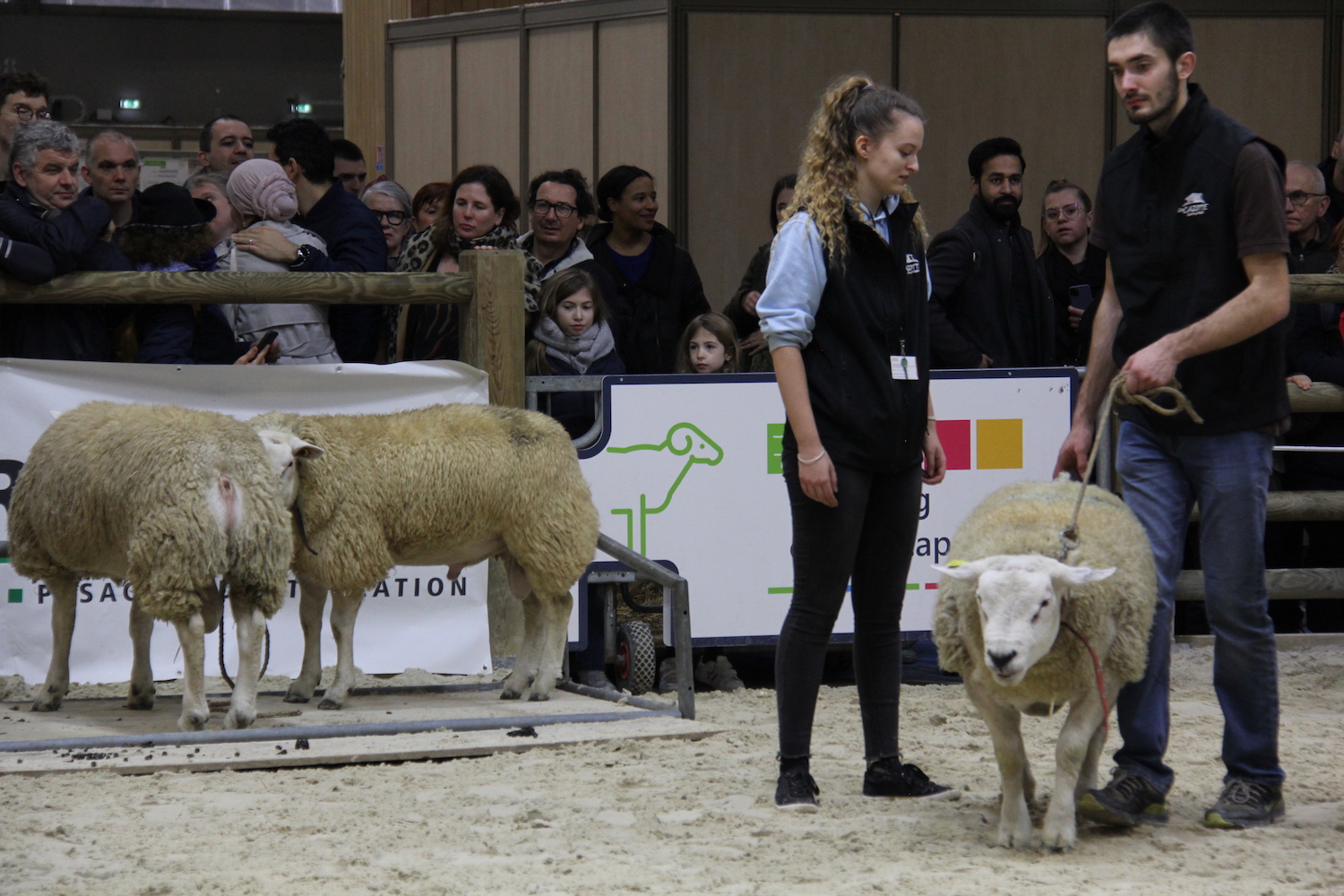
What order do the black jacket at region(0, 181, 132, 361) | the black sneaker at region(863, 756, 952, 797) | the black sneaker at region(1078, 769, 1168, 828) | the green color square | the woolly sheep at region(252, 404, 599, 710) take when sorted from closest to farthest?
the black sneaker at region(1078, 769, 1168, 828)
the black sneaker at region(863, 756, 952, 797)
the woolly sheep at region(252, 404, 599, 710)
the black jacket at region(0, 181, 132, 361)
the green color square

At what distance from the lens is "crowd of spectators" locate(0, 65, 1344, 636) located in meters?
5.74

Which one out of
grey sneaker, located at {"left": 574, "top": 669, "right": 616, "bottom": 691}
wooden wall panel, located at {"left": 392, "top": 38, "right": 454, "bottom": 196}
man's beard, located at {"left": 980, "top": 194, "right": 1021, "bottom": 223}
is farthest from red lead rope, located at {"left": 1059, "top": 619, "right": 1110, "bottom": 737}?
wooden wall panel, located at {"left": 392, "top": 38, "right": 454, "bottom": 196}

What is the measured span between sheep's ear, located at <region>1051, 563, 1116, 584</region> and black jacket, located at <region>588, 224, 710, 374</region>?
3.72 m

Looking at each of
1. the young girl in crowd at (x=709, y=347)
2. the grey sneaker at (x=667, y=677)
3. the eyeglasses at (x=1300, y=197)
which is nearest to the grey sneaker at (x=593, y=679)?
the grey sneaker at (x=667, y=677)

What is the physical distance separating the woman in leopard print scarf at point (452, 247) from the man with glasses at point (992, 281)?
1846mm

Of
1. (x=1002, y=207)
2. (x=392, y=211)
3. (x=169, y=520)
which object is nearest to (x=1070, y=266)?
(x=1002, y=207)

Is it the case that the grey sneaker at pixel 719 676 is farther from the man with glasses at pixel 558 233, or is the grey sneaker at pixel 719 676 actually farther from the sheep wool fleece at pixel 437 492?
the man with glasses at pixel 558 233

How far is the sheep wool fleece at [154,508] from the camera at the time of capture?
468cm

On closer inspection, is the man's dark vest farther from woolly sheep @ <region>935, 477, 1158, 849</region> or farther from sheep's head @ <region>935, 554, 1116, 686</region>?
sheep's head @ <region>935, 554, 1116, 686</region>

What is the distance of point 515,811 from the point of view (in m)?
4.09

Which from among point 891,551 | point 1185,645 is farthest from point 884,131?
point 1185,645

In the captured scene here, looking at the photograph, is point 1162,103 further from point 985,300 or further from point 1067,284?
point 1067,284

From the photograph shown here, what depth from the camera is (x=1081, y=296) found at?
737 cm

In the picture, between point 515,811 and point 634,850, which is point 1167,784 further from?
point 515,811
